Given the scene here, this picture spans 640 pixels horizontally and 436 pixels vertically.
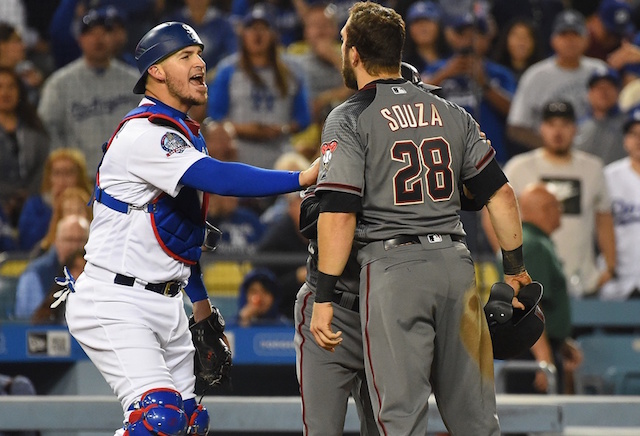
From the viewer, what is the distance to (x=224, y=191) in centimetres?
363

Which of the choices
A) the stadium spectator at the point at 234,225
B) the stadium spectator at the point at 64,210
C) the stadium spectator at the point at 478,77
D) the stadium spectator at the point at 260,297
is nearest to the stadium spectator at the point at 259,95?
the stadium spectator at the point at 234,225

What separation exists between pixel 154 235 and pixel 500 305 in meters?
1.23

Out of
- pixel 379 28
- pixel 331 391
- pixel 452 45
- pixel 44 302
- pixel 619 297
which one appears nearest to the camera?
pixel 379 28

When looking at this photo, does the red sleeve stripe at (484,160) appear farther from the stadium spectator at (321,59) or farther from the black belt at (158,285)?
the stadium spectator at (321,59)

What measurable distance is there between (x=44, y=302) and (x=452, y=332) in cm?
341

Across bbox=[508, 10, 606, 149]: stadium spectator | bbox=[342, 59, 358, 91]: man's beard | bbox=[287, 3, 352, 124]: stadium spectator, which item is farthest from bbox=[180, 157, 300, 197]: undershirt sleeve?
bbox=[508, 10, 606, 149]: stadium spectator

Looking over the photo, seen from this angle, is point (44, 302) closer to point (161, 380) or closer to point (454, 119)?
point (161, 380)

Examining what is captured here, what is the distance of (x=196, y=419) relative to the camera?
385 centimetres

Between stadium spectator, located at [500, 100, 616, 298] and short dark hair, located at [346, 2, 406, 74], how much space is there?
403 cm

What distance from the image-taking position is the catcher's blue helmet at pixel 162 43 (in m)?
3.85

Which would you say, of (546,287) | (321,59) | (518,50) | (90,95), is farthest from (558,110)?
(90,95)

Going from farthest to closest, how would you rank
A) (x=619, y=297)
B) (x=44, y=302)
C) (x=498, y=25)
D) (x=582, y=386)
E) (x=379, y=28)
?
(x=498, y=25)
(x=619, y=297)
(x=582, y=386)
(x=44, y=302)
(x=379, y=28)

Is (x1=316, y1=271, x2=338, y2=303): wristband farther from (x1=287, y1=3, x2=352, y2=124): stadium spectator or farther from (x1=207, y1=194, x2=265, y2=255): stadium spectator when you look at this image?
(x1=287, y1=3, x2=352, y2=124): stadium spectator

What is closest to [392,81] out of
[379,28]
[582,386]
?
[379,28]
